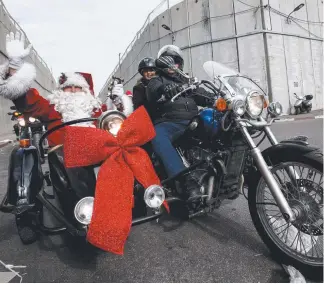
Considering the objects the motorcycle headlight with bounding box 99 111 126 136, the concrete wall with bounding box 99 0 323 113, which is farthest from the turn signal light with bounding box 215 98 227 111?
the concrete wall with bounding box 99 0 323 113

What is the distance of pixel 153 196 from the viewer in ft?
6.96

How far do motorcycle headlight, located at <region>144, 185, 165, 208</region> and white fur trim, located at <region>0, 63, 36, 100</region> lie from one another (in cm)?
189

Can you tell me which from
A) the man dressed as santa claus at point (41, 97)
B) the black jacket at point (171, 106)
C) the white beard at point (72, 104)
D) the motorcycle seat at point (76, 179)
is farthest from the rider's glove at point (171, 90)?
the white beard at point (72, 104)

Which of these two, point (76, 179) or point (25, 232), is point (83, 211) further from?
point (25, 232)

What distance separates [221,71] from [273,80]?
15.2 metres

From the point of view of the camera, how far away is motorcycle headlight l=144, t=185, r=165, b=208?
2100 mm

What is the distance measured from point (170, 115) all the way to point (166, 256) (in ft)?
3.93

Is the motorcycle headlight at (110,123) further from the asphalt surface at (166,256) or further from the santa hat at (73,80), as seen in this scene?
the santa hat at (73,80)

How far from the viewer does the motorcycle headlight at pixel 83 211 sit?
6.37ft

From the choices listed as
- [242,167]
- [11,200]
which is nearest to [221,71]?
[242,167]

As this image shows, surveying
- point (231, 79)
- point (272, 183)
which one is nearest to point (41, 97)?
point (231, 79)

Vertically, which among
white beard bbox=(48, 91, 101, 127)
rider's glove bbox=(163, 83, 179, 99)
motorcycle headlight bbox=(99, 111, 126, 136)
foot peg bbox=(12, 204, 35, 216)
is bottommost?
foot peg bbox=(12, 204, 35, 216)

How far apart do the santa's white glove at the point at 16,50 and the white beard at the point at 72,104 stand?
0.49 metres

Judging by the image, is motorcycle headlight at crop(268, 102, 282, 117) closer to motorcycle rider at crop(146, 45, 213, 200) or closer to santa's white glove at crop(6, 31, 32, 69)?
motorcycle rider at crop(146, 45, 213, 200)
